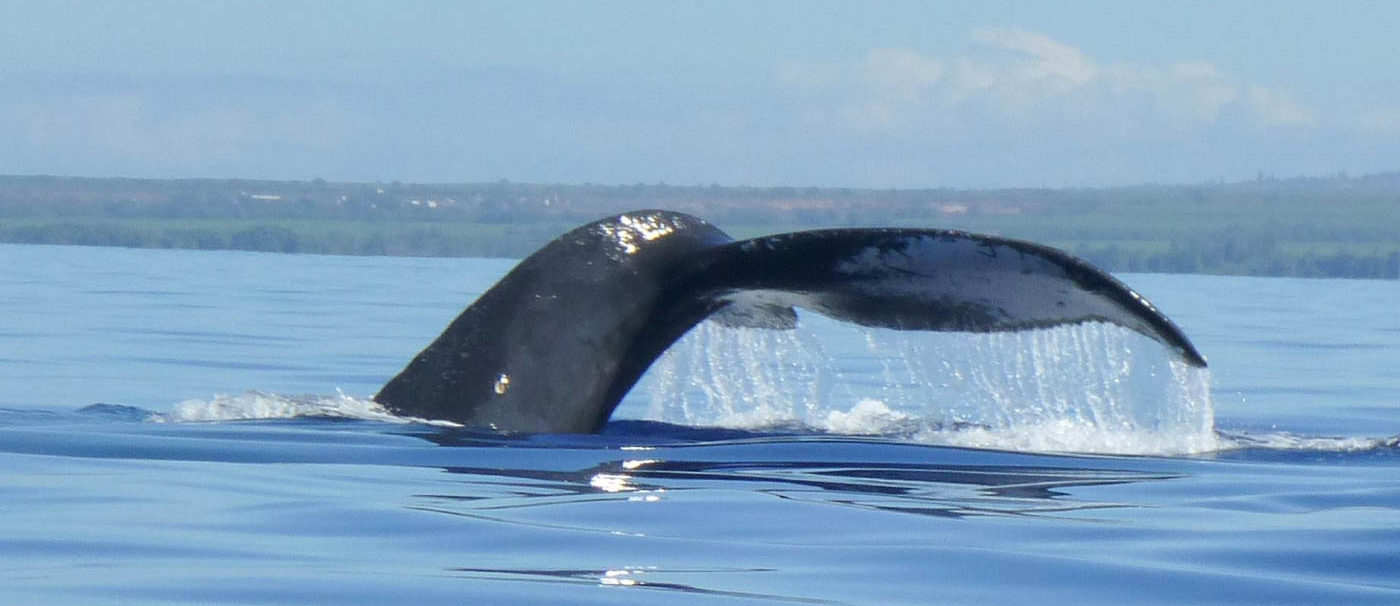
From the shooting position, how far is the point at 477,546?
6.29m

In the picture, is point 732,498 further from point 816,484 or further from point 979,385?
point 979,385

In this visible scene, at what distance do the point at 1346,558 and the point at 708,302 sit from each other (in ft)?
8.75

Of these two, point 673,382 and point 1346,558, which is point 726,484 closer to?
point 673,382

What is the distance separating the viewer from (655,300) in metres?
8.16

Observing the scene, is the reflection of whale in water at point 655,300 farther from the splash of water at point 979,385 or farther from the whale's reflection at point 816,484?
the whale's reflection at point 816,484

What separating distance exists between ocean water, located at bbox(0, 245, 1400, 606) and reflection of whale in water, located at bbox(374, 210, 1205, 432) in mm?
163

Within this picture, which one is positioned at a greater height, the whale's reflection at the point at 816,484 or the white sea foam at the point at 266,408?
the white sea foam at the point at 266,408

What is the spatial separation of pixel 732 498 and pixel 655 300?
3.63 ft

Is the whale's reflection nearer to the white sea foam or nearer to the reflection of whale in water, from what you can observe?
the reflection of whale in water

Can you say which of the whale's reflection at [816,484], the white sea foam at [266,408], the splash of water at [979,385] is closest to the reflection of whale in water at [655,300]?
the splash of water at [979,385]

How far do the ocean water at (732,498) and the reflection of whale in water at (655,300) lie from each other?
0.54 feet

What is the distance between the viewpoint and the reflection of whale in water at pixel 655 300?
7527 millimetres

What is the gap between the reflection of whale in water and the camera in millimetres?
7527

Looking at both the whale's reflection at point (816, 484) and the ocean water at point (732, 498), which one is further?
the whale's reflection at point (816, 484)
